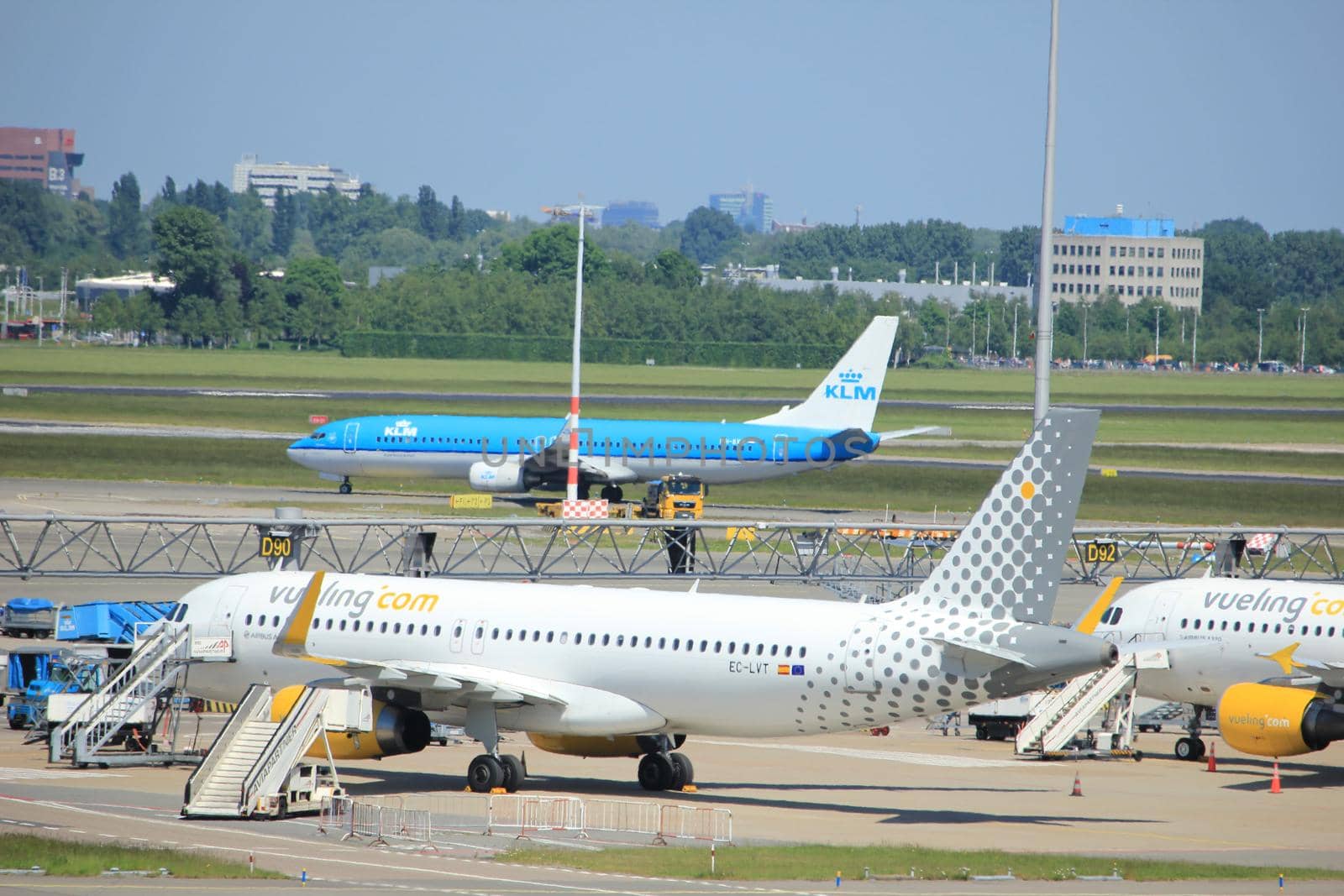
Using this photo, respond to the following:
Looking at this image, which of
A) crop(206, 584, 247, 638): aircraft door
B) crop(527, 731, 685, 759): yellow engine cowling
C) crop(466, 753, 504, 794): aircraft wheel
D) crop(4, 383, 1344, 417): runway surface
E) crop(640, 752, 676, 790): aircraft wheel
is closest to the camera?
crop(466, 753, 504, 794): aircraft wheel

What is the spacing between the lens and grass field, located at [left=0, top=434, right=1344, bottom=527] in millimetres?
89750

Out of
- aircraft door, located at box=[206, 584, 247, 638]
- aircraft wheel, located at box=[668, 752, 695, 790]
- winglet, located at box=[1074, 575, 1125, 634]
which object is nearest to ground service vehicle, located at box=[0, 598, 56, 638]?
aircraft door, located at box=[206, 584, 247, 638]

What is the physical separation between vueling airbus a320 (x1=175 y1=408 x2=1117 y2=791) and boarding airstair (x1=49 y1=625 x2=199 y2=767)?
5.22ft

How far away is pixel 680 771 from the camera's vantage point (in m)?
34.9

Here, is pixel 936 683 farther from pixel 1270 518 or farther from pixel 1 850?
pixel 1270 518

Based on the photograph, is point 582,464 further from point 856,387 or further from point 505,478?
point 856,387

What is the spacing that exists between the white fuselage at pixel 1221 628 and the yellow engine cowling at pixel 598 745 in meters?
13.9

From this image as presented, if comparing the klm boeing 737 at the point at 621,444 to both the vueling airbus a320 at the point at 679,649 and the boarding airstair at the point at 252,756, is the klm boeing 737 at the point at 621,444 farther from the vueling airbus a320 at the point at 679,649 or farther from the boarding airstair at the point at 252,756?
the boarding airstair at the point at 252,756

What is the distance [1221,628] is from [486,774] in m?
18.3

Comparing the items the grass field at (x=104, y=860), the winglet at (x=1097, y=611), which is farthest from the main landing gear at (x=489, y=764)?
the winglet at (x=1097, y=611)

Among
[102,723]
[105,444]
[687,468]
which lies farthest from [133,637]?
[105,444]

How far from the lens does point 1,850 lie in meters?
27.4

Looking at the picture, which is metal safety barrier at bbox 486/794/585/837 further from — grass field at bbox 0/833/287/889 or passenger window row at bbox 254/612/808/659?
grass field at bbox 0/833/287/889

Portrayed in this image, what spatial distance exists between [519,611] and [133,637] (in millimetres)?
12485
